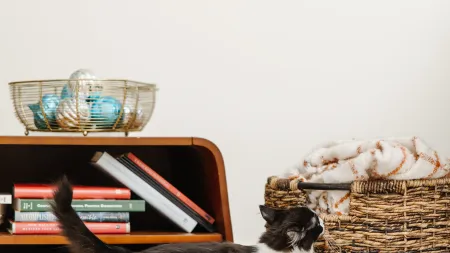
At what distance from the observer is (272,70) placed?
2211 mm

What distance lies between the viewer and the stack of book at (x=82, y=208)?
1615 millimetres

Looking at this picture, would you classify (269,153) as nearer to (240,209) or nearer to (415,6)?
(240,209)

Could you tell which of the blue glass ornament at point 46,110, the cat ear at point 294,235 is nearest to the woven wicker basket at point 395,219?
the cat ear at point 294,235

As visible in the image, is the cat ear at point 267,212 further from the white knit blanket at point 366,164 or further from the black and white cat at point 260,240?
the white knit blanket at point 366,164

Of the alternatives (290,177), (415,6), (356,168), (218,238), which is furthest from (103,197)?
(415,6)

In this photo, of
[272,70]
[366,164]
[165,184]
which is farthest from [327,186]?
[272,70]

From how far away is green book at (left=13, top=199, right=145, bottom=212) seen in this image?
1621 mm

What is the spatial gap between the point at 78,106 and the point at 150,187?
0.90ft

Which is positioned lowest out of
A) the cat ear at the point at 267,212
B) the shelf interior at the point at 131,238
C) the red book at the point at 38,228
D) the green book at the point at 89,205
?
the shelf interior at the point at 131,238

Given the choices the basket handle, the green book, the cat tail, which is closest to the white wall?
the green book

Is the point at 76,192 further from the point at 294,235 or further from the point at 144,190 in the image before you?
the point at 294,235

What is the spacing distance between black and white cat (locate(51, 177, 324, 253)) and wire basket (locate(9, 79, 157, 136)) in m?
0.33

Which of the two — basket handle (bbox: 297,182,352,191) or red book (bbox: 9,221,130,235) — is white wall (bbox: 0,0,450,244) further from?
basket handle (bbox: 297,182,352,191)

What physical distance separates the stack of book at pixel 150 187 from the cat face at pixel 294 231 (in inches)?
12.9
